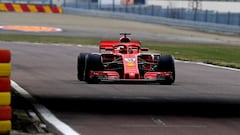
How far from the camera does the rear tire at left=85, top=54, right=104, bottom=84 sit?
58.1 ft

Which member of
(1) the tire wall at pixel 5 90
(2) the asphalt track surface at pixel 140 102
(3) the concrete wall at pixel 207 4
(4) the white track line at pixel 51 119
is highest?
(1) the tire wall at pixel 5 90

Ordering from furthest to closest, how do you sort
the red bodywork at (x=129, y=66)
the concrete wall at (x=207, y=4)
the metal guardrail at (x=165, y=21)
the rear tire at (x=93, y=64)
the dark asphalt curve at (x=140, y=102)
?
the concrete wall at (x=207, y=4), the metal guardrail at (x=165, y=21), the rear tire at (x=93, y=64), the red bodywork at (x=129, y=66), the dark asphalt curve at (x=140, y=102)

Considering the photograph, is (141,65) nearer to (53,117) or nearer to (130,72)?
(130,72)

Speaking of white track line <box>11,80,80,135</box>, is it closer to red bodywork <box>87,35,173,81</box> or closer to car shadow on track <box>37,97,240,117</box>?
car shadow on track <box>37,97,240,117</box>

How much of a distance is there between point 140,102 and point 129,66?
8.37 ft

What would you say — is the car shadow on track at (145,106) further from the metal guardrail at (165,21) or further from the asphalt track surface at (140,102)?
the metal guardrail at (165,21)

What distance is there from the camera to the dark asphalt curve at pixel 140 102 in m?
11.9

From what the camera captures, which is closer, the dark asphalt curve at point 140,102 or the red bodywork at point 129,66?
the dark asphalt curve at point 140,102

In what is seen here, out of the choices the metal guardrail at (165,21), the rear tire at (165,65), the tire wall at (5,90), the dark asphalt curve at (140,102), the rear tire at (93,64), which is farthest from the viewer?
the metal guardrail at (165,21)

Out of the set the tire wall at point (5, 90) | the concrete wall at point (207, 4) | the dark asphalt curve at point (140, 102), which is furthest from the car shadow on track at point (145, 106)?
the concrete wall at point (207, 4)

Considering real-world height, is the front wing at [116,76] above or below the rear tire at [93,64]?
below

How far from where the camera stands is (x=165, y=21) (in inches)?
2803

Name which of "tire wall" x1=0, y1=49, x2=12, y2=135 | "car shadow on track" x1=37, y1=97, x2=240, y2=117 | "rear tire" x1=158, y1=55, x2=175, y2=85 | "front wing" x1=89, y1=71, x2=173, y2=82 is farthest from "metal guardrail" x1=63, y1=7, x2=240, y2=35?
"tire wall" x1=0, y1=49, x2=12, y2=135

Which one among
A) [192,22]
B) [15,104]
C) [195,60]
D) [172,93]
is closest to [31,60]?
[195,60]
